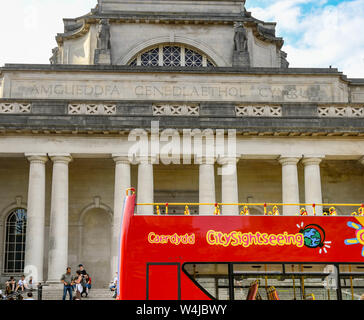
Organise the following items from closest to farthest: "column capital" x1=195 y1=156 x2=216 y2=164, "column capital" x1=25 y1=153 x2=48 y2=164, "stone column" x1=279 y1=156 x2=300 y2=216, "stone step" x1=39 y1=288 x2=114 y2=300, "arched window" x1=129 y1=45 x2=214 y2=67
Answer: "stone step" x1=39 y1=288 x2=114 y2=300, "column capital" x1=25 y1=153 x2=48 y2=164, "column capital" x1=195 y1=156 x2=216 y2=164, "stone column" x1=279 y1=156 x2=300 y2=216, "arched window" x1=129 y1=45 x2=214 y2=67

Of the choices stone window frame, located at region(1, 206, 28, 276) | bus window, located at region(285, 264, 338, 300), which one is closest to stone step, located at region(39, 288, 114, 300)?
stone window frame, located at region(1, 206, 28, 276)

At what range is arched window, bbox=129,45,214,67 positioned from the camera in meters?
42.3

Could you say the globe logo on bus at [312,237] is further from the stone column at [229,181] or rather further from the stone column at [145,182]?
the stone column at [145,182]

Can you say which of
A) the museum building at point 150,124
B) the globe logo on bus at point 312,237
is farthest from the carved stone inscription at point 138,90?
the globe logo on bus at point 312,237

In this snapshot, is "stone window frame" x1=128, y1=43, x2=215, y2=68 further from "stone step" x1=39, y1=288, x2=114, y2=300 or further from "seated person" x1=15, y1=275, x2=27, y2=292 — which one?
"seated person" x1=15, y1=275, x2=27, y2=292

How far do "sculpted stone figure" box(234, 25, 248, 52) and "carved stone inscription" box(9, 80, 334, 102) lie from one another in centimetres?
546

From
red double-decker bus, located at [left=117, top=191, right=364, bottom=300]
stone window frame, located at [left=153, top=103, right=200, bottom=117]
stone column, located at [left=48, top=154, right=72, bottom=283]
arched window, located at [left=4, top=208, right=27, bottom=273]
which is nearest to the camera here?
red double-decker bus, located at [left=117, top=191, right=364, bottom=300]

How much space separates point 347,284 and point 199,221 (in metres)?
4.07

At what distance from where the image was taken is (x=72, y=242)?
34.4 meters

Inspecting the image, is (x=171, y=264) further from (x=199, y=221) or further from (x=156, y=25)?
(x=156, y=25)

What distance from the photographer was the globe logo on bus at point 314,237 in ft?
44.4

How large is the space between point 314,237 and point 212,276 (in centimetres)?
284
